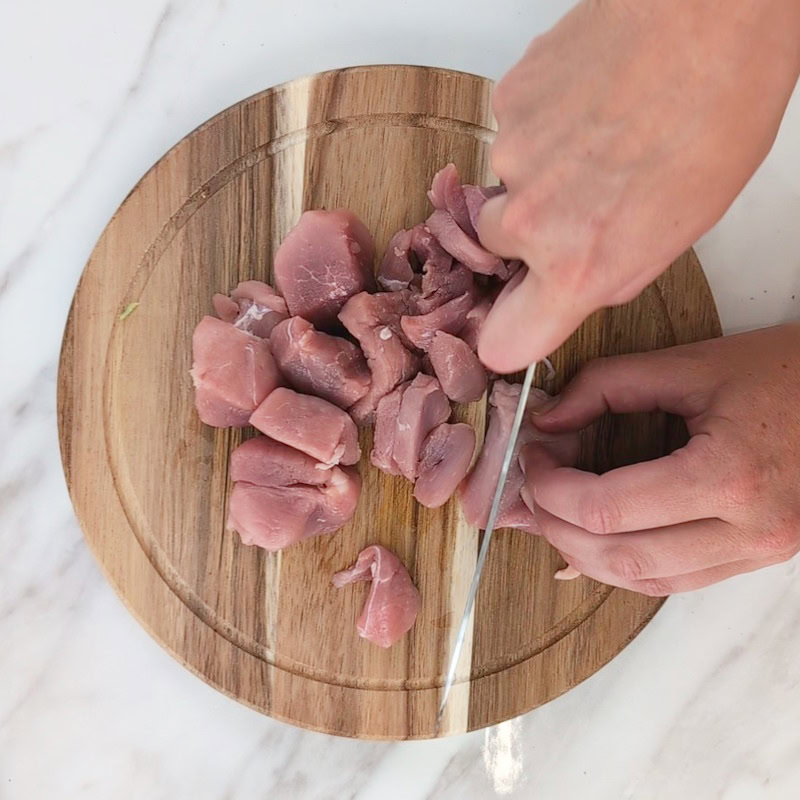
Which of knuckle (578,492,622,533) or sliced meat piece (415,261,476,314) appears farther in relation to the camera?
sliced meat piece (415,261,476,314)

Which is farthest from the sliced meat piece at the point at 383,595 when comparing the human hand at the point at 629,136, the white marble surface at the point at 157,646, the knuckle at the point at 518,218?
the knuckle at the point at 518,218

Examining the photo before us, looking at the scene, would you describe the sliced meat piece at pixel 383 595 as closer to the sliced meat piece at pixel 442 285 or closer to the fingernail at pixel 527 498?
the fingernail at pixel 527 498

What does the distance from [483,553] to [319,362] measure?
24.7 inches

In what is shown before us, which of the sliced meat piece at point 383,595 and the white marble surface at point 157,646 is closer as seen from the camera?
the sliced meat piece at point 383,595

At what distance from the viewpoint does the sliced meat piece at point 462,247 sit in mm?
1916

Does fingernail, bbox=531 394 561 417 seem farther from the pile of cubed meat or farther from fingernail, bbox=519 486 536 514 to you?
fingernail, bbox=519 486 536 514

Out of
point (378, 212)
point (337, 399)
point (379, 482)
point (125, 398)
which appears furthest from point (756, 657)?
point (125, 398)

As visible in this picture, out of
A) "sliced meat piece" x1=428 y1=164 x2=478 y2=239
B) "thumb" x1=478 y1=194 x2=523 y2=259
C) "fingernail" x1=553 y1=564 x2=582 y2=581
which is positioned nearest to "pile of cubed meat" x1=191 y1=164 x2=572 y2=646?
"sliced meat piece" x1=428 y1=164 x2=478 y2=239

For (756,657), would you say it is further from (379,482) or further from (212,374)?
(212,374)

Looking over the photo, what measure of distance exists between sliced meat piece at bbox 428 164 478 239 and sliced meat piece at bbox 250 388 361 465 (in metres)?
0.54

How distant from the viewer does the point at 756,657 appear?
2357 millimetres

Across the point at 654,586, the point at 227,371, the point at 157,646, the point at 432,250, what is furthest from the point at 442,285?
the point at 157,646

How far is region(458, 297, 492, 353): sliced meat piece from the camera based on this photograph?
199 cm

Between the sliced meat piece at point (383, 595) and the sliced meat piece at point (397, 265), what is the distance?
0.67 metres
